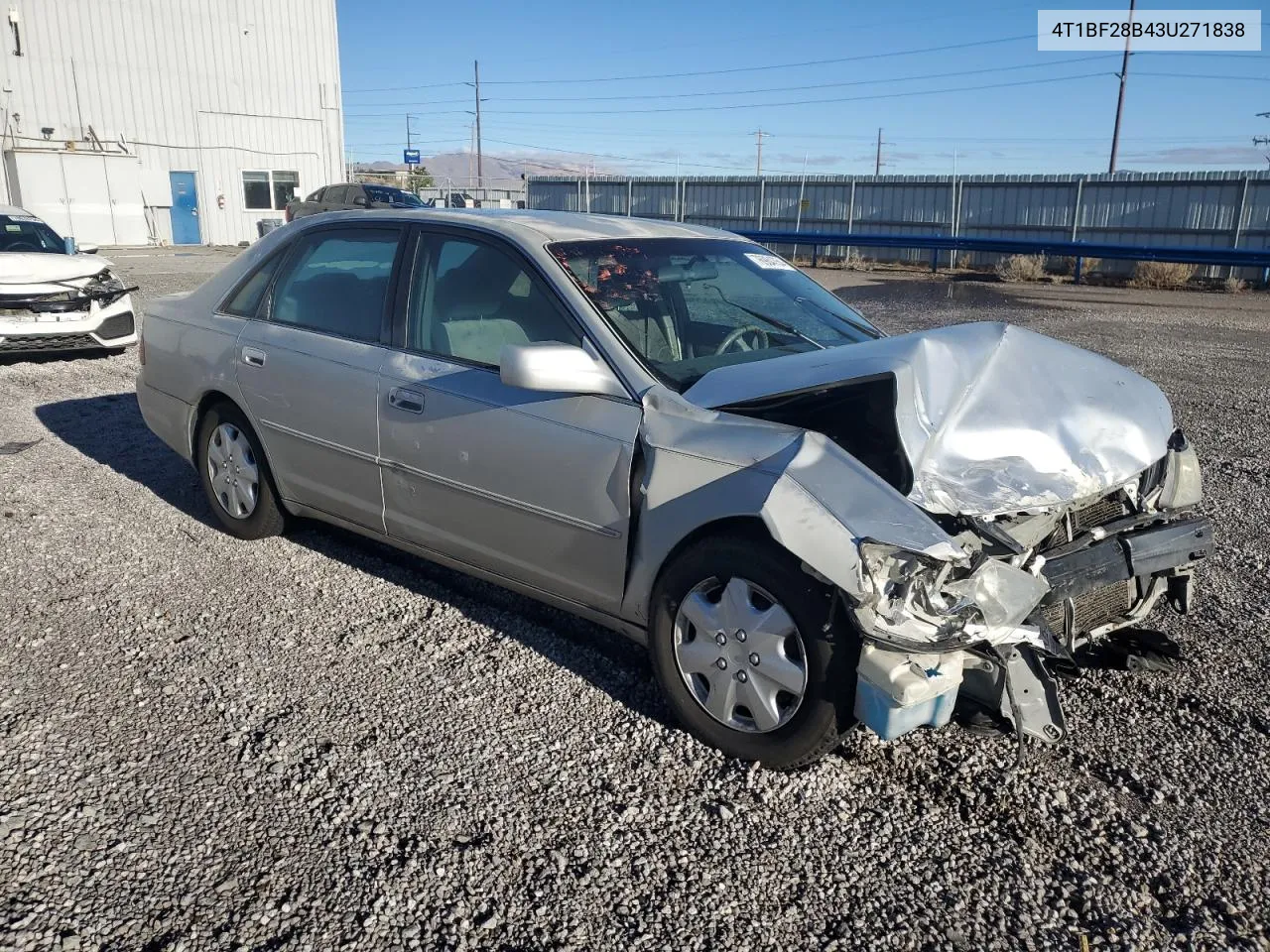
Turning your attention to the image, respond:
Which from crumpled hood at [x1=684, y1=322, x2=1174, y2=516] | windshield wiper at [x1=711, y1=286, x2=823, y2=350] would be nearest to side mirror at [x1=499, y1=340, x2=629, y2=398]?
crumpled hood at [x1=684, y1=322, x2=1174, y2=516]

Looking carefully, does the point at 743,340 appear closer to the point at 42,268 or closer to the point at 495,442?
the point at 495,442

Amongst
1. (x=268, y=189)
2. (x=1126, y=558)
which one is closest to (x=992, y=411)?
(x=1126, y=558)

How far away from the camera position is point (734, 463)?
3.11 meters

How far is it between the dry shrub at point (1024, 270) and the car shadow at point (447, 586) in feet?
63.7

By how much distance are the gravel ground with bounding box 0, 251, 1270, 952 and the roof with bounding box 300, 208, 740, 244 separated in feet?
5.17

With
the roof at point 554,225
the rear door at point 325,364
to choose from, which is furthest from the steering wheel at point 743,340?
the rear door at point 325,364

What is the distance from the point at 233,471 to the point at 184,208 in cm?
3154

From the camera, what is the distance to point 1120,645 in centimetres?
385

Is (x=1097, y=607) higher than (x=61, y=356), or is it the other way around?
(x=1097, y=607)

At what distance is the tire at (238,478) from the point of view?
16.2 feet

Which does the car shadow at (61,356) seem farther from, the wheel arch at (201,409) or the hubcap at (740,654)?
the hubcap at (740,654)

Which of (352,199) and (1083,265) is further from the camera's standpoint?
(352,199)

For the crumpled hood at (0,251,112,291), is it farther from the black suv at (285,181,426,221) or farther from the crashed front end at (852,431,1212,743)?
the black suv at (285,181,426,221)

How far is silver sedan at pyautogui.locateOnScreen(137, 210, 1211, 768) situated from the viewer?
2877 mm
